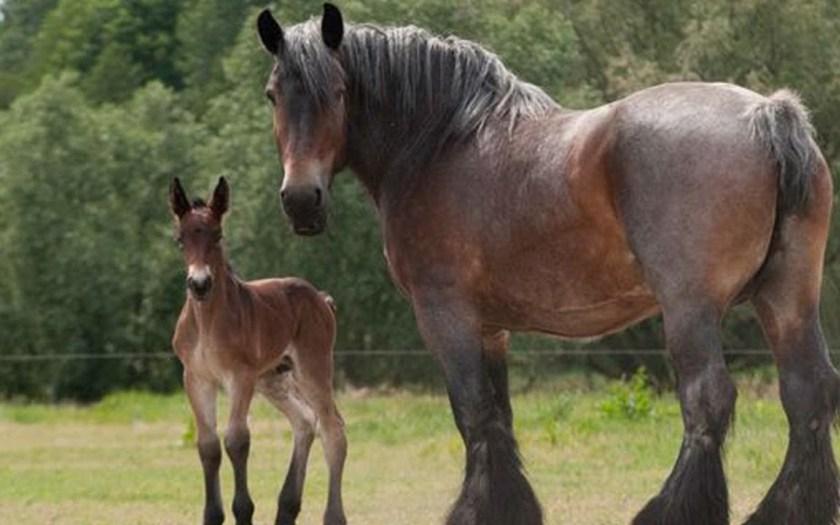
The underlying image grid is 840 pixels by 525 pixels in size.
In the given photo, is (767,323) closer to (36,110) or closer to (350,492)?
(350,492)

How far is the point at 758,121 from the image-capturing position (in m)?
7.12

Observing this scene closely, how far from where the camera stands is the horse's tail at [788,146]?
7.10m

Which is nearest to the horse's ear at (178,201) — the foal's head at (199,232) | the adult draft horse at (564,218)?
the foal's head at (199,232)

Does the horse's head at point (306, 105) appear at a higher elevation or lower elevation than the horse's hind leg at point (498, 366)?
higher

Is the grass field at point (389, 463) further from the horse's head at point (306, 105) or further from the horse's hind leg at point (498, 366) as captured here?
the horse's head at point (306, 105)

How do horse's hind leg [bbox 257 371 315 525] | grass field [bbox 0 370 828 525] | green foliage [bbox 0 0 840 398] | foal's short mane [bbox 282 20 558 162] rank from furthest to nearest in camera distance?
green foliage [bbox 0 0 840 398] < grass field [bbox 0 370 828 525] < horse's hind leg [bbox 257 371 315 525] < foal's short mane [bbox 282 20 558 162]

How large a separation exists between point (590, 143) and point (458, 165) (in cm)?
71

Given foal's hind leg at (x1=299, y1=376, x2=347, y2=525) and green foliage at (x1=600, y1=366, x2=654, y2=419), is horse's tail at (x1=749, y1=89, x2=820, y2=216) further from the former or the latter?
green foliage at (x1=600, y1=366, x2=654, y2=419)

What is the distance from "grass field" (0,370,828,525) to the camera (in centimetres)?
1273

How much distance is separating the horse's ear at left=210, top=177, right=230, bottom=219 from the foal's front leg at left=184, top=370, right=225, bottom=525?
942 millimetres

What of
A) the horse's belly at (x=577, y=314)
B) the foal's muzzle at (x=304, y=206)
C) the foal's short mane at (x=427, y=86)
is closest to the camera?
the horse's belly at (x=577, y=314)

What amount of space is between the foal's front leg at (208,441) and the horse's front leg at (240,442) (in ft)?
0.27

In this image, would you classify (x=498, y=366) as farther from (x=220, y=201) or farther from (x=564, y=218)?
(x=220, y=201)

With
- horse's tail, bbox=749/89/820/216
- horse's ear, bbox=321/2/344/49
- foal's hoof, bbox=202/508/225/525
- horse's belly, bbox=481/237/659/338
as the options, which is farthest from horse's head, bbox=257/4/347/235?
foal's hoof, bbox=202/508/225/525
